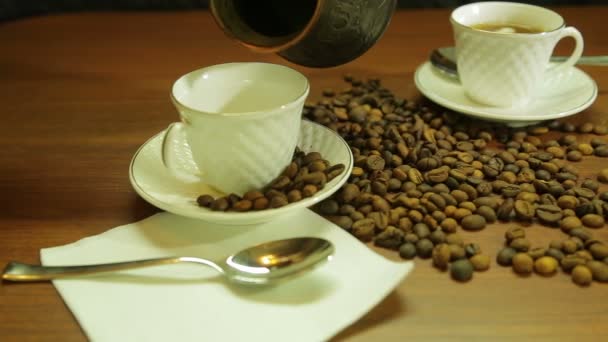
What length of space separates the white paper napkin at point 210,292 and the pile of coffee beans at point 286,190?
3cm

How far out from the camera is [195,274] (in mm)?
629

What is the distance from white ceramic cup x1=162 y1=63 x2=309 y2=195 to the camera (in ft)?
2.27

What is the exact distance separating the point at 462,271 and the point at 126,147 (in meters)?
0.55

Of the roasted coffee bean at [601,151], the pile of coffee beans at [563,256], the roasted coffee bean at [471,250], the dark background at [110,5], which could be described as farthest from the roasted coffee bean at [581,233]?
→ the dark background at [110,5]

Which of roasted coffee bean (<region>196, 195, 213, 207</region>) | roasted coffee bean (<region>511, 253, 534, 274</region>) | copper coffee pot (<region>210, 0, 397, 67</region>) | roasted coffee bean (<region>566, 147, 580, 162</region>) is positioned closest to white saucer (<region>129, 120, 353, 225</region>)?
roasted coffee bean (<region>196, 195, 213, 207</region>)

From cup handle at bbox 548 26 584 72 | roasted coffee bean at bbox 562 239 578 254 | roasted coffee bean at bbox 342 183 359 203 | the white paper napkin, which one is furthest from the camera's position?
cup handle at bbox 548 26 584 72

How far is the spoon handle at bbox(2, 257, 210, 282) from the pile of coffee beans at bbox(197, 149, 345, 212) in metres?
0.09

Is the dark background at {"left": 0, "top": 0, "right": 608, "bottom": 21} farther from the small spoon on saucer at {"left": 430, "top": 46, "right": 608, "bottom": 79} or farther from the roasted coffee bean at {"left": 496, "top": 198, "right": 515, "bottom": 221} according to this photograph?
the roasted coffee bean at {"left": 496, "top": 198, "right": 515, "bottom": 221}

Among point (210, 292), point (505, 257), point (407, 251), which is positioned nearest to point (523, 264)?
point (505, 257)

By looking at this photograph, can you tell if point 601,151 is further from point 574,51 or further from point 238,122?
point 238,122

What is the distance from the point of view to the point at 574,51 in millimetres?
1017

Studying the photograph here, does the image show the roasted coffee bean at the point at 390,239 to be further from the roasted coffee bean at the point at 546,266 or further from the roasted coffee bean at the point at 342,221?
the roasted coffee bean at the point at 546,266

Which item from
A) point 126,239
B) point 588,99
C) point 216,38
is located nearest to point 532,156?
point 588,99

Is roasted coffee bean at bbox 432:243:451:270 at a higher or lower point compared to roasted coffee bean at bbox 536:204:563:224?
lower
